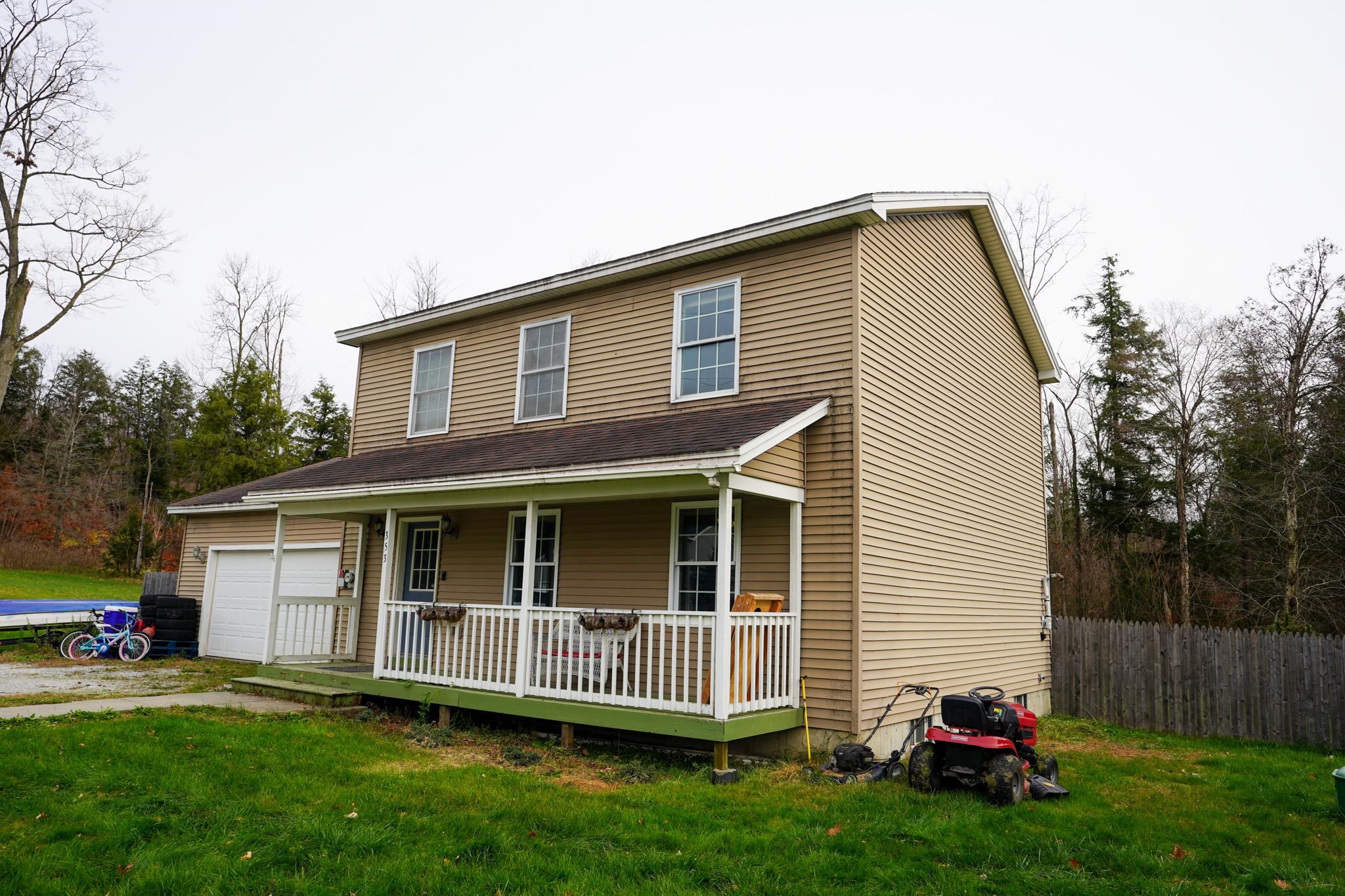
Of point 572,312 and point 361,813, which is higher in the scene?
point 572,312

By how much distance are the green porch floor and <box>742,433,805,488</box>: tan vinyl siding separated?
8.07 ft

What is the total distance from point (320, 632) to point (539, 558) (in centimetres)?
585

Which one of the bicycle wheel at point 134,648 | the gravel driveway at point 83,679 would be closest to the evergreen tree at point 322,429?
the bicycle wheel at point 134,648

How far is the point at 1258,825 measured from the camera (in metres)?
7.30

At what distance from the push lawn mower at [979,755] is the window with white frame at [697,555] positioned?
3088 millimetres

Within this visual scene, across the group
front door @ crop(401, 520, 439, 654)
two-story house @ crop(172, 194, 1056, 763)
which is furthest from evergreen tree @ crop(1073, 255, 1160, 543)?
front door @ crop(401, 520, 439, 654)

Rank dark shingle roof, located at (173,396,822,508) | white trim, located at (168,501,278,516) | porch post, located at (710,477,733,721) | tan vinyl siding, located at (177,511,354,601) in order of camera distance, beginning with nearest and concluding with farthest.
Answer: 1. porch post, located at (710,477,733,721)
2. dark shingle roof, located at (173,396,822,508)
3. tan vinyl siding, located at (177,511,354,601)
4. white trim, located at (168,501,278,516)

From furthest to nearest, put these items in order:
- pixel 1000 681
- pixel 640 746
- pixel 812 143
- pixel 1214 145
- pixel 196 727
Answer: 1. pixel 812 143
2. pixel 1214 145
3. pixel 1000 681
4. pixel 640 746
5. pixel 196 727

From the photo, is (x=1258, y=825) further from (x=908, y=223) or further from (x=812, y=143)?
(x=812, y=143)

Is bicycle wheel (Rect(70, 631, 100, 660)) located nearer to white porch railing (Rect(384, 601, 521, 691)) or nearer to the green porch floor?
the green porch floor

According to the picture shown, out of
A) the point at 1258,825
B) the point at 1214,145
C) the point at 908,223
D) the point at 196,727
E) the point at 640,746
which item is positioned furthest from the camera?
the point at 1214,145

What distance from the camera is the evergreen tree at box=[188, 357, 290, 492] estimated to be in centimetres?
3020

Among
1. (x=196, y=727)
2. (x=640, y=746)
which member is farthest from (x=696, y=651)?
(x=196, y=727)

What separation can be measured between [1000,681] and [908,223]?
731cm
